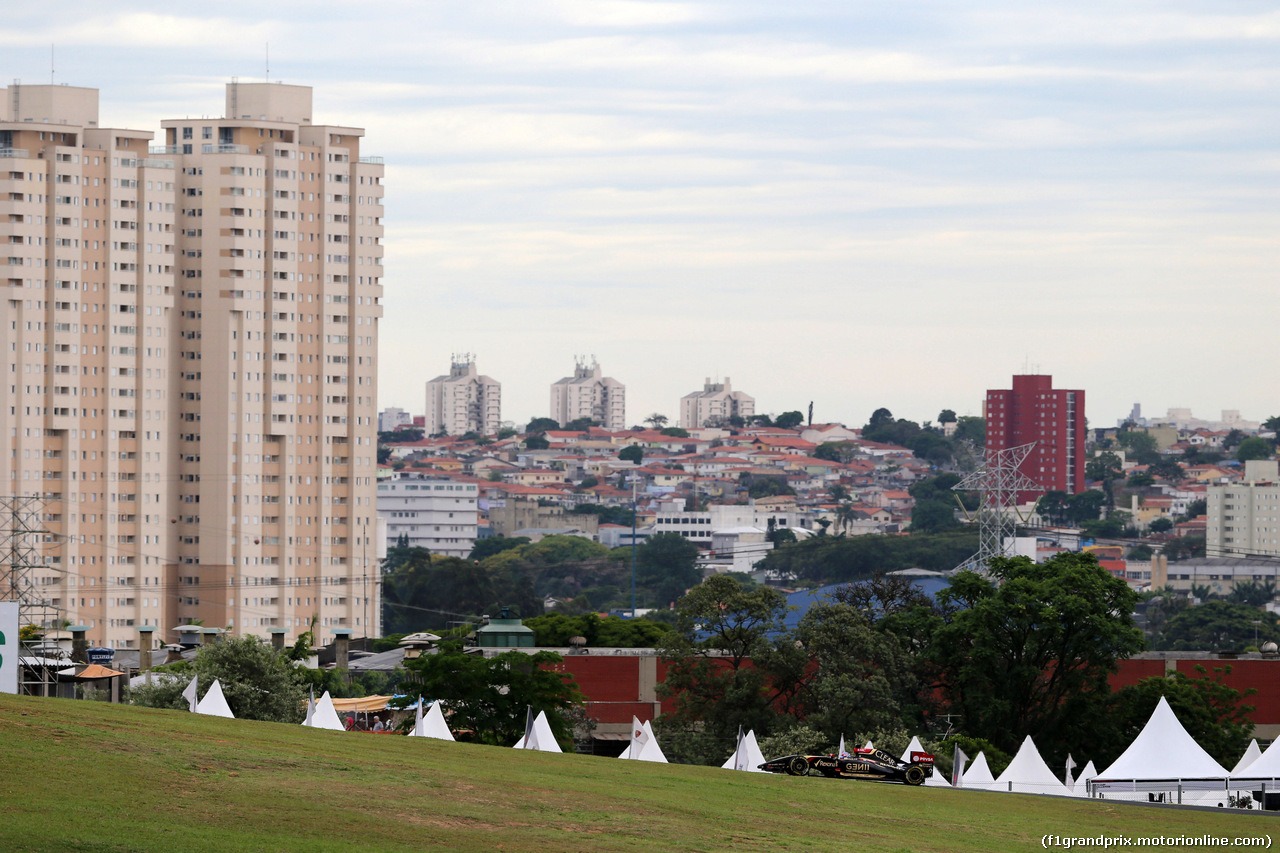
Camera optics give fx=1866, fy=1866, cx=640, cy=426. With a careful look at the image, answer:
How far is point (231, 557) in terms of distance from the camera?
449ft

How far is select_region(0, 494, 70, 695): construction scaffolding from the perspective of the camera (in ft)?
167

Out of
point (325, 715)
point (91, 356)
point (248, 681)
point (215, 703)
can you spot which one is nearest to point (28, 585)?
point (91, 356)

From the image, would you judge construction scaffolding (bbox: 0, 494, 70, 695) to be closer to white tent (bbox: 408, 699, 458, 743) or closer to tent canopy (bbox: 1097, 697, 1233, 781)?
white tent (bbox: 408, 699, 458, 743)

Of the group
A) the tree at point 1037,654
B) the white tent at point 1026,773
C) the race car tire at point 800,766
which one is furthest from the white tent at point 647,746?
the tree at point 1037,654

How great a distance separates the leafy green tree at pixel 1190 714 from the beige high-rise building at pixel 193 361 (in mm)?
86789

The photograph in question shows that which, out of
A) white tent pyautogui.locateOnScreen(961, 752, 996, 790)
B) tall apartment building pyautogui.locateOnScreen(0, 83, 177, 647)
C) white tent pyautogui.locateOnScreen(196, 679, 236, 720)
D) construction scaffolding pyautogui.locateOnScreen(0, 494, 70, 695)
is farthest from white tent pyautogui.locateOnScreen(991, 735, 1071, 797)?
tall apartment building pyautogui.locateOnScreen(0, 83, 177, 647)

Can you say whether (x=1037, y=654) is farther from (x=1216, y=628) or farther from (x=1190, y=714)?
(x=1216, y=628)

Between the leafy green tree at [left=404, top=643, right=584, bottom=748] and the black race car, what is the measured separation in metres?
16.6

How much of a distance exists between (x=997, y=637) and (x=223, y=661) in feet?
78.4

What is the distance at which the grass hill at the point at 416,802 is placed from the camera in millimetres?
23562

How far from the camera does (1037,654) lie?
58281 mm

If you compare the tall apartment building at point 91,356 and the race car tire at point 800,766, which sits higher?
the tall apartment building at point 91,356

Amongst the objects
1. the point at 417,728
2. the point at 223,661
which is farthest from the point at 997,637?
the point at 223,661

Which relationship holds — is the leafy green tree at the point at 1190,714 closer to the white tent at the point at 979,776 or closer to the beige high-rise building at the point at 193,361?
the white tent at the point at 979,776
